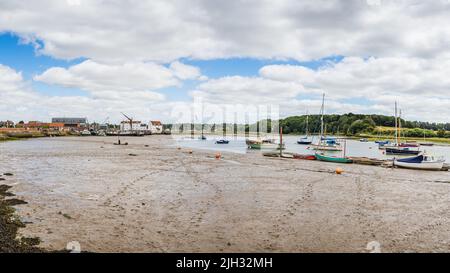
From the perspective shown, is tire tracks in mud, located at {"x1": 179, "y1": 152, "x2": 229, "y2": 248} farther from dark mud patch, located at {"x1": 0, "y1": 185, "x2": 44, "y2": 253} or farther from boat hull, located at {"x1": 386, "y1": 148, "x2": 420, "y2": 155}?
boat hull, located at {"x1": 386, "y1": 148, "x2": 420, "y2": 155}

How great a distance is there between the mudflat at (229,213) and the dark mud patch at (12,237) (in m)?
0.39

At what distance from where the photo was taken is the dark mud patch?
38.2 feet

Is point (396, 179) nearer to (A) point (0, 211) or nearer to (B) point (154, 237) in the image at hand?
(B) point (154, 237)

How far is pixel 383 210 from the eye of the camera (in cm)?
2030

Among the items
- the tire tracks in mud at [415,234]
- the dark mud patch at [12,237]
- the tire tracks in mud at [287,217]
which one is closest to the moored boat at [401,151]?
the tire tracks in mud at [287,217]

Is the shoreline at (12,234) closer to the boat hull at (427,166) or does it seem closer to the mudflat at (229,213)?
the mudflat at (229,213)

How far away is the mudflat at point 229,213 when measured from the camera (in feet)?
44.1

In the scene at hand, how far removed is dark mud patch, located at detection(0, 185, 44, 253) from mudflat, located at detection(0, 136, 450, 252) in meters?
0.39

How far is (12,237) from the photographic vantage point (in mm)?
12820

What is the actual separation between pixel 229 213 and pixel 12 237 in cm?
992
